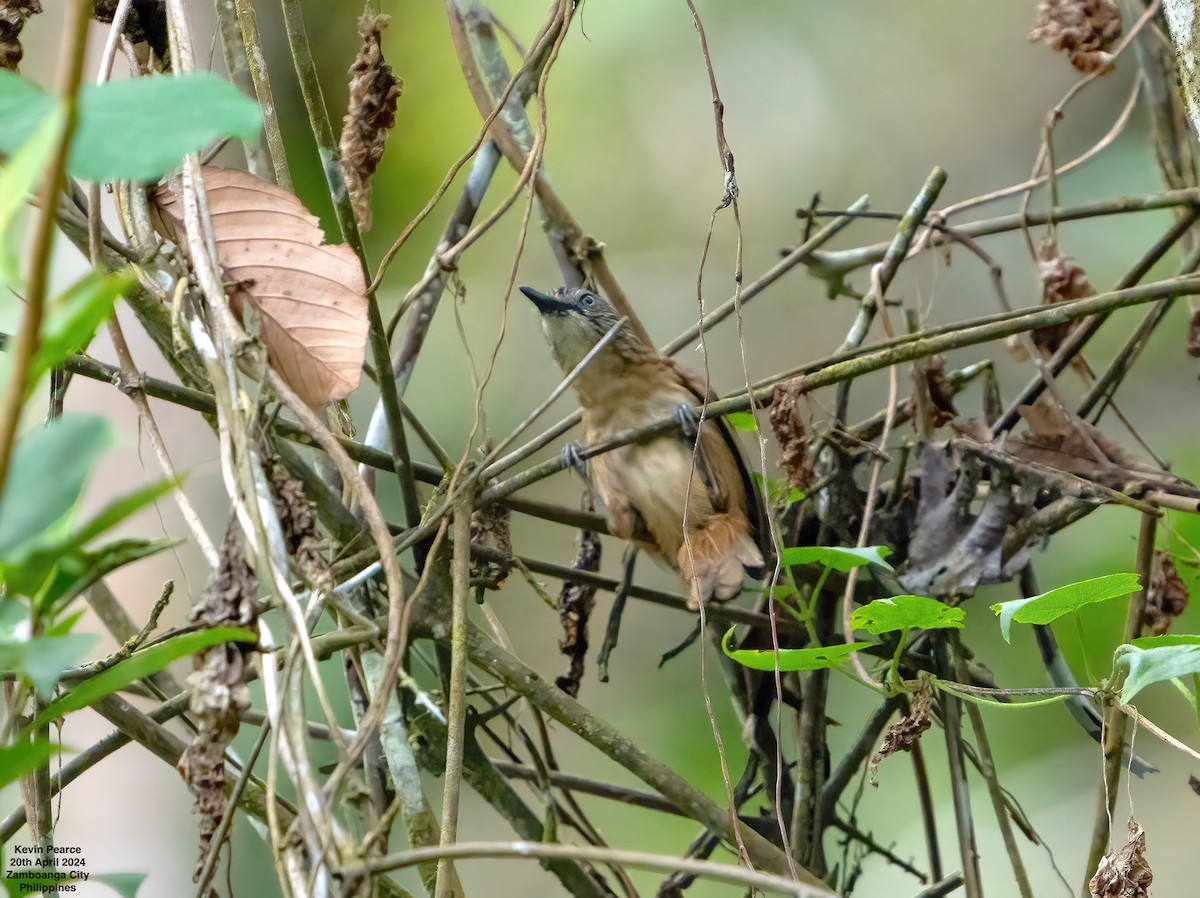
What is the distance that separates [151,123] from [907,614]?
1.14 metres

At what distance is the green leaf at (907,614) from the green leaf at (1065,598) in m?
0.06

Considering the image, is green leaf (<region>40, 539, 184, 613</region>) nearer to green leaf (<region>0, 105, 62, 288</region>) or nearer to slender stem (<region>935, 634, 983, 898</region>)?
green leaf (<region>0, 105, 62, 288</region>)

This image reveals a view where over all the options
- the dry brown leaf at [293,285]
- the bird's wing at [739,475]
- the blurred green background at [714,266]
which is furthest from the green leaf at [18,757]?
the blurred green background at [714,266]

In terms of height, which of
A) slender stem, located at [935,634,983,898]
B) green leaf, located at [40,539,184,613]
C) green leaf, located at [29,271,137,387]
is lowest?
slender stem, located at [935,634,983,898]

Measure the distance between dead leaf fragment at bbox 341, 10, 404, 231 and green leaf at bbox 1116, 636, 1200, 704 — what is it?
1.31 meters

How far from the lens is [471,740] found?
2.03 meters

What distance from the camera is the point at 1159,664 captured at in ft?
4.15

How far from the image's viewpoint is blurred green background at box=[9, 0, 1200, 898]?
3689 mm

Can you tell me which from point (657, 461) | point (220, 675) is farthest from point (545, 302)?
point (220, 675)

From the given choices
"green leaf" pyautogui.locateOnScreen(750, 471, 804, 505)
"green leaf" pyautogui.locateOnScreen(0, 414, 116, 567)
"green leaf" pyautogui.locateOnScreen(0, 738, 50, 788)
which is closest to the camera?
"green leaf" pyautogui.locateOnScreen(0, 414, 116, 567)

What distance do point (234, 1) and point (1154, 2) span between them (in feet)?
6.67

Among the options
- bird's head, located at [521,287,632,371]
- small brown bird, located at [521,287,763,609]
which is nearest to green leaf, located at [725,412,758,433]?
small brown bird, located at [521,287,763,609]

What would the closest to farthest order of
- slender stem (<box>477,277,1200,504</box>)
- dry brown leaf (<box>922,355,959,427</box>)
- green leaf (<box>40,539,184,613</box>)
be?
green leaf (<box>40,539,184,613</box>) < slender stem (<box>477,277,1200,504</box>) < dry brown leaf (<box>922,355,959,427</box>)

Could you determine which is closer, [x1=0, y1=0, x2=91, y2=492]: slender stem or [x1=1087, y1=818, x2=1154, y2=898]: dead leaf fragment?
[x1=0, y1=0, x2=91, y2=492]: slender stem
